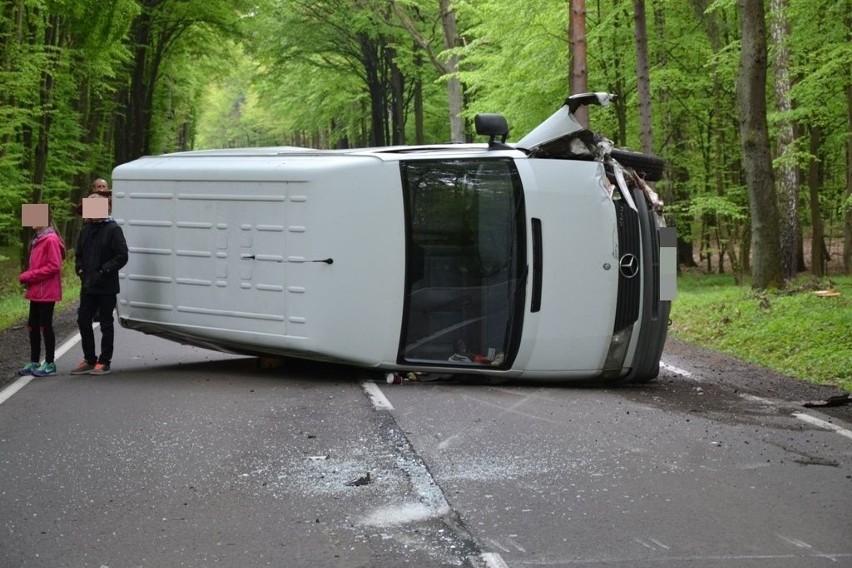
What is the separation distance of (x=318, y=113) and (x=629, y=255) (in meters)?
40.7

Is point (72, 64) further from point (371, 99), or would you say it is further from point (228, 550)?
point (228, 550)

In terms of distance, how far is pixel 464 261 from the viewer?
10578mm

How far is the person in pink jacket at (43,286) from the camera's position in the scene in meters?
11.6

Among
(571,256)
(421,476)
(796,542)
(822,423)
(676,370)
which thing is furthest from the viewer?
(676,370)

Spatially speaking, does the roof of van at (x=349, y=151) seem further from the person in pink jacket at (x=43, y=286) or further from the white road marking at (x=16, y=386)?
the white road marking at (x=16, y=386)

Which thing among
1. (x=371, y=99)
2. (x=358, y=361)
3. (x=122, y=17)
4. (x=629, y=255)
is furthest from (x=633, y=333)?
(x=371, y=99)

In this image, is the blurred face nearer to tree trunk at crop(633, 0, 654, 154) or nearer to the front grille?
the front grille

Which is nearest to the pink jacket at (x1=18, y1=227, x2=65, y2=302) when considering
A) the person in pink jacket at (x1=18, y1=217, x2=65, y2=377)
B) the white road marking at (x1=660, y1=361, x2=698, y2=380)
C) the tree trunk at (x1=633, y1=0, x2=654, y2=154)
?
the person in pink jacket at (x1=18, y1=217, x2=65, y2=377)

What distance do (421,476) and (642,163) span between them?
5.27 metres

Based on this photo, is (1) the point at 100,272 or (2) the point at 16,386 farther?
(1) the point at 100,272

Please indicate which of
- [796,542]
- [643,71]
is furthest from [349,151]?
[643,71]

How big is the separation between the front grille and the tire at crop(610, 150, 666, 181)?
1.80 ft

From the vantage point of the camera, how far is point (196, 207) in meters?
11.7

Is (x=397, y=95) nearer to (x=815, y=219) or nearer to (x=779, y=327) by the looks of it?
(x=815, y=219)
